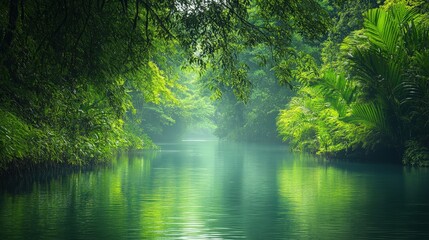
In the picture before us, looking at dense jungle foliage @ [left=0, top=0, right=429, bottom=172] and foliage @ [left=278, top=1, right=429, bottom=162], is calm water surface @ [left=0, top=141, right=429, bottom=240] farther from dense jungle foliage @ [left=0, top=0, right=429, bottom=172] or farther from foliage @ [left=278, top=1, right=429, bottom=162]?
foliage @ [left=278, top=1, right=429, bottom=162]

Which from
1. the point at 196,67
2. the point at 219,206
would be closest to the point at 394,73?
the point at 196,67

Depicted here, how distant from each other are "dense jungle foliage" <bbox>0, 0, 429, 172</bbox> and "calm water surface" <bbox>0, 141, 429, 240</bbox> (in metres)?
1.72

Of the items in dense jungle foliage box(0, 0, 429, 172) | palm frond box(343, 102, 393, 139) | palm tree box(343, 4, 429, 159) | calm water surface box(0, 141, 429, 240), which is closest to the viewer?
calm water surface box(0, 141, 429, 240)

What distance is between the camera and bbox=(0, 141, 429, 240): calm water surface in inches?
431

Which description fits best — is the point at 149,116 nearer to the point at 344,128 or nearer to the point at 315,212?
the point at 344,128

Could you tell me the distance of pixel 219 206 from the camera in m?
14.3

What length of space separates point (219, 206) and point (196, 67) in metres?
10.7

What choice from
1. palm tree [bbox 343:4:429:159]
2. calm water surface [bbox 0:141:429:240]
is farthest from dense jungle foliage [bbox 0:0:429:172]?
calm water surface [bbox 0:141:429:240]

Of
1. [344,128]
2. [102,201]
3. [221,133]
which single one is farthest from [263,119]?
[102,201]

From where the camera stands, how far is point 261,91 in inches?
2386

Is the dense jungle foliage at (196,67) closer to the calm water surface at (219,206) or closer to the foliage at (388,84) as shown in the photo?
the foliage at (388,84)

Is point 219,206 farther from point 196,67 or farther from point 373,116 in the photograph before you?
point 373,116

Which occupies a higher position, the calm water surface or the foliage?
the foliage

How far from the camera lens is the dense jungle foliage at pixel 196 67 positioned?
15.9 meters
